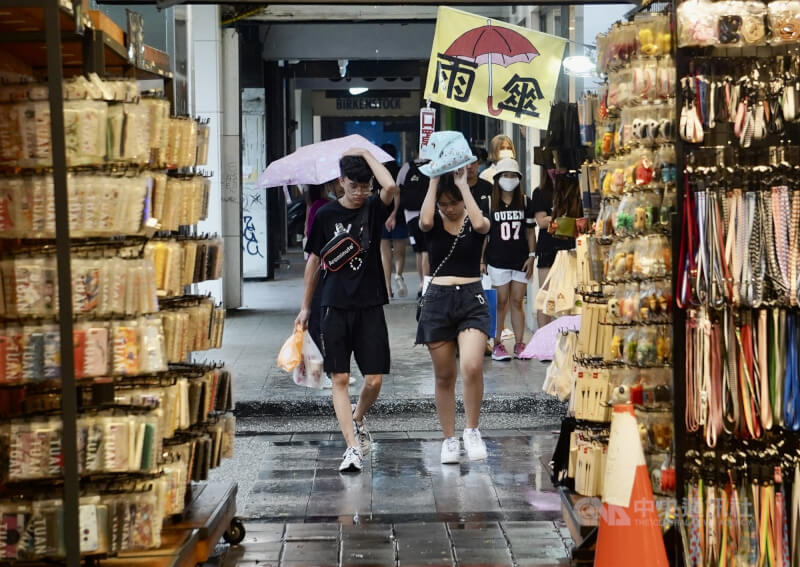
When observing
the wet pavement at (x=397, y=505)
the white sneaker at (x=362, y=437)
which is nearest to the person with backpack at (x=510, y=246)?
the wet pavement at (x=397, y=505)

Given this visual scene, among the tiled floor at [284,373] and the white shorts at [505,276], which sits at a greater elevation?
the white shorts at [505,276]

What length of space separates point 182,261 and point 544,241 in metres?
6.86

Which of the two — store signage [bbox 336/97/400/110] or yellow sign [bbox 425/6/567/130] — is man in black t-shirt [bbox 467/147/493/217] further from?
store signage [bbox 336/97/400/110]

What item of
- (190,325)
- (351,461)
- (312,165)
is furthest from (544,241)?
(190,325)

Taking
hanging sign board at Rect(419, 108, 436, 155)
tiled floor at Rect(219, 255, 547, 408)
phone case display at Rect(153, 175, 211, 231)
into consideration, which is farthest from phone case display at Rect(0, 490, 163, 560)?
hanging sign board at Rect(419, 108, 436, 155)

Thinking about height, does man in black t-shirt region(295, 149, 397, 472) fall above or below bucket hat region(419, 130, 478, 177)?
below

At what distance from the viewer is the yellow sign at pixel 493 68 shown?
32.7 ft

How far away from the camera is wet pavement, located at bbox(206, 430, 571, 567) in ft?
20.8

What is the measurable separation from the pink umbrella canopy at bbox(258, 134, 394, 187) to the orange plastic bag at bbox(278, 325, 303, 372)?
4.16m

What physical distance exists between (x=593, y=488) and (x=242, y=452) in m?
3.64

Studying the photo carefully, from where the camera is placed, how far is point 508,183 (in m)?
11.9

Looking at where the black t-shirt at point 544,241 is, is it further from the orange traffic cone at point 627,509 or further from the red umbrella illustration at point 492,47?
the orange traffic cone at point 627,509

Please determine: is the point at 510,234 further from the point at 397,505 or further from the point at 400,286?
the point at 400,286

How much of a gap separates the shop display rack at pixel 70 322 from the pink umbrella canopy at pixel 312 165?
22.4 ft
